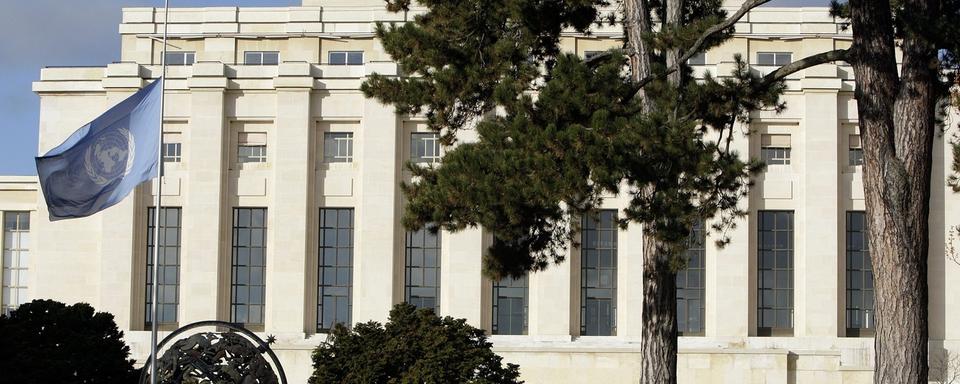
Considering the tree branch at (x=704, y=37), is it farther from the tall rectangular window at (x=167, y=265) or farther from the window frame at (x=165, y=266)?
the tall rectangular window at (x=167, y=265)

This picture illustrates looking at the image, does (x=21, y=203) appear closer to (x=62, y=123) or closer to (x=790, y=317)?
(x=62, y=123)

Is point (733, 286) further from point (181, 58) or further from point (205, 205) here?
point (181, 58)

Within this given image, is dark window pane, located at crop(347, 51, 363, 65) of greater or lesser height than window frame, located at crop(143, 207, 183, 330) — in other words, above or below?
above

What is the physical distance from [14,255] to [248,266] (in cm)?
835

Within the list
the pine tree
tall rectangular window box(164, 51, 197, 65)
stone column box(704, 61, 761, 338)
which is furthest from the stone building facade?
the pine tree

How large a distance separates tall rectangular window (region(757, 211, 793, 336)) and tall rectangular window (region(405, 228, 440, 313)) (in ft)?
31.4

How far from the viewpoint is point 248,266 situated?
4466 cm

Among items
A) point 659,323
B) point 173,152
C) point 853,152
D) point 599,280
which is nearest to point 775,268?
point 853,152

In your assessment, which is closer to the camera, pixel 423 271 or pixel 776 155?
pixel 776 155

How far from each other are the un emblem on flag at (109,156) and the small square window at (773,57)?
28196mm

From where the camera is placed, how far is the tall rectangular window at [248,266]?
44.4 meters

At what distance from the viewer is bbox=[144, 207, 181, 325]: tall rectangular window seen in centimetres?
4472

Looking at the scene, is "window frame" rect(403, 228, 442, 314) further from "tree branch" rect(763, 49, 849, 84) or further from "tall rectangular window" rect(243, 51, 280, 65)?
"tree branch" rect(763, 49, 849, 84)

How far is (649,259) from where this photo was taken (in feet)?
72.2
